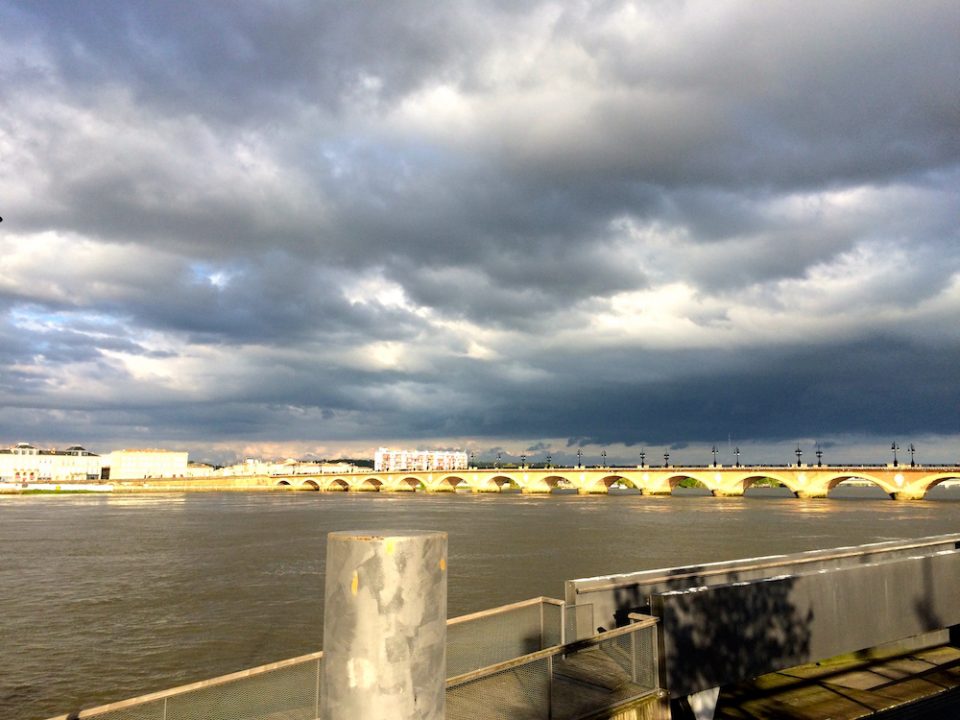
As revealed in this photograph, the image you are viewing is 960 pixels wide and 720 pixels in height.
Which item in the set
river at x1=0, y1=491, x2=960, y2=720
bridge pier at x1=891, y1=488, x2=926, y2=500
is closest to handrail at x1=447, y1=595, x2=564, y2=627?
river at x1=0, y1=491, x2=960, y2=720

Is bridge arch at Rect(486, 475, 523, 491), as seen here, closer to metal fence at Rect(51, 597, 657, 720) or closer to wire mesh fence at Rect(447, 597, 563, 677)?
wire mesh fence at Rect(447, 597, 563, 677)

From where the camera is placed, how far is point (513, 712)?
7129 millimetres

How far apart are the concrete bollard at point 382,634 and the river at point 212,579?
0.32 m

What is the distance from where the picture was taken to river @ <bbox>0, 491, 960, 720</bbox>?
18172 mm

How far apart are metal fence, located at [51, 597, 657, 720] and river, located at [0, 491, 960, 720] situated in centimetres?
336

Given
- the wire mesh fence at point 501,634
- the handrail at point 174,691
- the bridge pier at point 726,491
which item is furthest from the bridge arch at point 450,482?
the handrail at point 174,691

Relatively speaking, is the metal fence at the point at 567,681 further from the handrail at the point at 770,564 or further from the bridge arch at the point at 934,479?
the bridge arch at the point at 934,479

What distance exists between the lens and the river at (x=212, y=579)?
18.2 metres

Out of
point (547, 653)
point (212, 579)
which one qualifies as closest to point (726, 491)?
point (212, 579)

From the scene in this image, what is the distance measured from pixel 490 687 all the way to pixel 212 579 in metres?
30.3

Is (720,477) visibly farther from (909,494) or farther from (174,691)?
(174,691)

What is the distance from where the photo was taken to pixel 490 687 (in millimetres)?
7242

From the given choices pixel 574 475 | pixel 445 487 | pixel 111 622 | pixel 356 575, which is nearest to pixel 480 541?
pixel 111 622

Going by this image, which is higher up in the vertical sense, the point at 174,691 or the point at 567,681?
the point at 174,691
